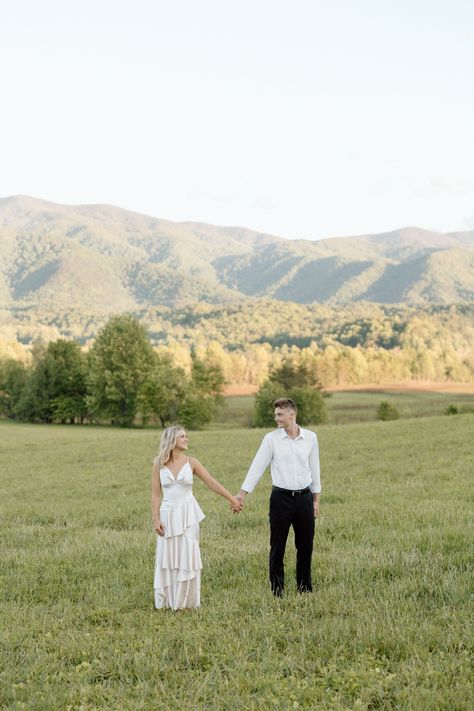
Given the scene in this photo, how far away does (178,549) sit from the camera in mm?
8523

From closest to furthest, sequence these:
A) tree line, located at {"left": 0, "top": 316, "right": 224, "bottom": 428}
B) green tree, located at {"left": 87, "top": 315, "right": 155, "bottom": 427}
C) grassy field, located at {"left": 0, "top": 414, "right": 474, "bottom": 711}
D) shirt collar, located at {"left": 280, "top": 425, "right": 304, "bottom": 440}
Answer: grassy field, located at {"left": 0, "top": 414, "right": 474, "bottom": 711} → shirt collar, located at {"left": 280, "top": 425, "right": 304, "bottom": 440} → tree line, located at {"left": 0, "top": 316, "right": 224, "bottom": 428} → green tree, located at {"left": 87, "top": 315, "right": 155, "bottom": 427}

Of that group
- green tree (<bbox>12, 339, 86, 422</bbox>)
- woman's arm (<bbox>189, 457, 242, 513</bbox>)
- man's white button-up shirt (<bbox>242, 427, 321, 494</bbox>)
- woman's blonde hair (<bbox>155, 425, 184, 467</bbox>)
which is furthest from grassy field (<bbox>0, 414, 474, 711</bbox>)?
Result: green tree (<bbox>12, 339, 86, 422</bbox>)

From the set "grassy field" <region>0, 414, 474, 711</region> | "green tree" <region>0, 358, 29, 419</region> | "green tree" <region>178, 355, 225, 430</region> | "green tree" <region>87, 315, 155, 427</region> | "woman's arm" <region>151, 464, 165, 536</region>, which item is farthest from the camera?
"green tree" <region>0, 358, 29, 419</region>

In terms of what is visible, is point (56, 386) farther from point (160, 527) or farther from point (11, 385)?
point (160, 527)

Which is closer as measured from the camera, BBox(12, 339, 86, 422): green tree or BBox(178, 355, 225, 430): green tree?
BBox(178, 355, 225, 430): green tree

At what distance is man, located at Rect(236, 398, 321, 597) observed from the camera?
866cm

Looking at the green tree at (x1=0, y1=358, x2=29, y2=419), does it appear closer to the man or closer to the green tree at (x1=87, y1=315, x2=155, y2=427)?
the green tree at (x1=87, y1=315, x2=155, y2=427)

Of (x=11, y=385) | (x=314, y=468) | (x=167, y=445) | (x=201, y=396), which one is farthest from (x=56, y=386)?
(x=314, y=468)

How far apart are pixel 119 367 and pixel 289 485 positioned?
71.3 m

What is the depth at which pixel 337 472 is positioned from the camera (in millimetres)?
23344

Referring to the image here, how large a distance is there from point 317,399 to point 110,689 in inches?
3053

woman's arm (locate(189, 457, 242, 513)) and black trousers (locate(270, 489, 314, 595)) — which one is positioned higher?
woman's arm (locate(189, 457, 242, 513))

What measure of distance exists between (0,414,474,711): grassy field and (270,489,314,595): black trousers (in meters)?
0.26

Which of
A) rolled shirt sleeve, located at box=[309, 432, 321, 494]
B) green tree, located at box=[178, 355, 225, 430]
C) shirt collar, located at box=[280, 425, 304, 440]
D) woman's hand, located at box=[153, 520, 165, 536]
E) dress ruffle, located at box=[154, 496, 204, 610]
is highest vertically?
shirt collar, located at box=[280, 425, 304, 440]
